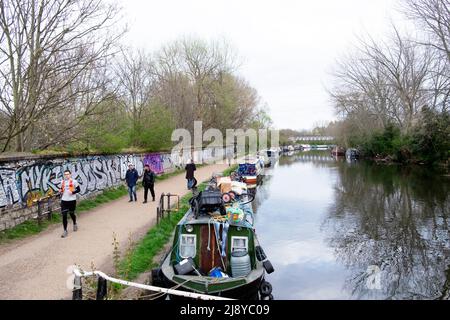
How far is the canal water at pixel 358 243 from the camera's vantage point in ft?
31.7

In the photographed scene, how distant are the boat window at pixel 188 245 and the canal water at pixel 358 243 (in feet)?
7.64

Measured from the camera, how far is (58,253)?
8664 mm

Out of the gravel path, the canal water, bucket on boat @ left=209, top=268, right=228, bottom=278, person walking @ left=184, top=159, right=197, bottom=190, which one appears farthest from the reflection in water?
person walking @ left=184, top=159, right=197, bottom=190

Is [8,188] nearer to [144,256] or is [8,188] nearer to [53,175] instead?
[53,175]

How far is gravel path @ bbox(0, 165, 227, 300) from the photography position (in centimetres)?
676

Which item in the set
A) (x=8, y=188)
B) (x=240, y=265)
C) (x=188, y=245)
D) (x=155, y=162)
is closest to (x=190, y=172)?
(x=155, y=162)

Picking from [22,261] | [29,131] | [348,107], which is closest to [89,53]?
[29,131]

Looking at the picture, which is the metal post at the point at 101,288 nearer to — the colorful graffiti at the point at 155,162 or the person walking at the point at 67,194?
the person walking at the point at 67,194

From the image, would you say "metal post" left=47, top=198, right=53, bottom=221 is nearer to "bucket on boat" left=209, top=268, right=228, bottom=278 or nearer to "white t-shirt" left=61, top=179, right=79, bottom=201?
"white t-shirt" left=61, top=179, right=79, bottom=201

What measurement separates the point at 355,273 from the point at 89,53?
10937 mm

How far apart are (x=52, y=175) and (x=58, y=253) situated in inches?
192

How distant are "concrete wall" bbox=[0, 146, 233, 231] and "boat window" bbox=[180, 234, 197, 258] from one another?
474cm

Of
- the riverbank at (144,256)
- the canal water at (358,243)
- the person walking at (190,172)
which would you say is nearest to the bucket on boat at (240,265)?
the canal water at (358,243)
